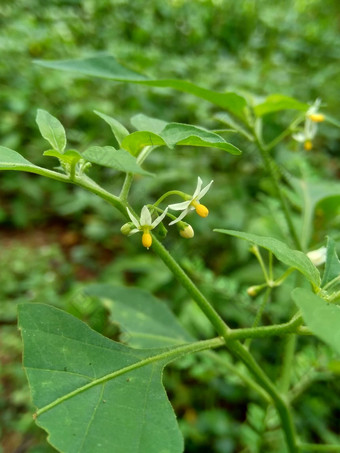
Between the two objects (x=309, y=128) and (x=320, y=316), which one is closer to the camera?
(x=320, y=316)

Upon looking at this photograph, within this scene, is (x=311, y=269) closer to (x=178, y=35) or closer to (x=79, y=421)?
(x=79, y=421)

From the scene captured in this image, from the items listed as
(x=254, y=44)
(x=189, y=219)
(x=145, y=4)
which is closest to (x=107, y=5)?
(x=145, y=4)

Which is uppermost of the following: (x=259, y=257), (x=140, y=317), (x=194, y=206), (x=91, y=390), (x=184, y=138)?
(x=184, y=138)

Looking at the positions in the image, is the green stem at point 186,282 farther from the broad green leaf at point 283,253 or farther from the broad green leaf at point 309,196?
the broad green leaf at point 309,196

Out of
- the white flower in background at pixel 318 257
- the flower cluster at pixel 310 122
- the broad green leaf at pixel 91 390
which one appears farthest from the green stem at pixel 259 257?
the flower cluster at pixel 310 122

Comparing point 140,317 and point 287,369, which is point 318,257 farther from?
point 140,317

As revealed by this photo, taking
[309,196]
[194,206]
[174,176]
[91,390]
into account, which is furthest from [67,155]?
[174,176]

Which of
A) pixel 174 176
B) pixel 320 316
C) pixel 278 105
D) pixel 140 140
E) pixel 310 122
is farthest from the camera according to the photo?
pixel 174 176

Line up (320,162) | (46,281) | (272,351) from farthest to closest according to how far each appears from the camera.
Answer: (320,162)
(46,281)
(272,351)
